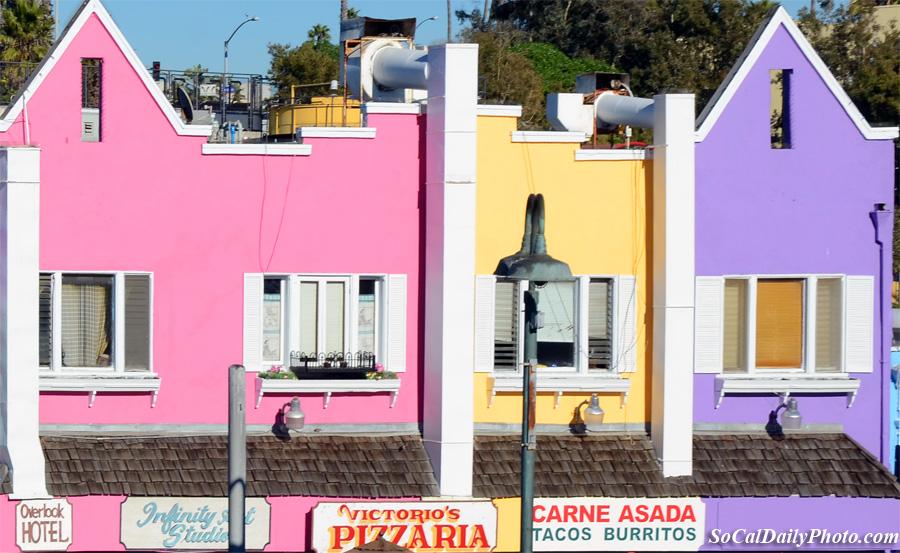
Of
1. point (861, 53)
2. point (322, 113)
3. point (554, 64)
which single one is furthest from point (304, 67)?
point (322, 113)

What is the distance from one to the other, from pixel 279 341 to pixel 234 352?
2.29ft

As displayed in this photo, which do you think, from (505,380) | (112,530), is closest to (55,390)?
(112,530)

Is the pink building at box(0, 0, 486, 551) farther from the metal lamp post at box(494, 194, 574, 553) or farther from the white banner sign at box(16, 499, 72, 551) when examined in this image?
the metal lamp post at box(494, 194, 574, 553)

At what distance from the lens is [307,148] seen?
18.6m

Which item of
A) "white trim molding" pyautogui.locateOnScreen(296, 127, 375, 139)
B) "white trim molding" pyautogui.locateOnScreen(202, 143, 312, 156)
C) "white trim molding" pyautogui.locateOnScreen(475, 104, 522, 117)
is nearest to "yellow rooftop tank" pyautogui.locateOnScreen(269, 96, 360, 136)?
"white trim molding" pyautogui.locateOnScreen(296, 127, 375, 139)

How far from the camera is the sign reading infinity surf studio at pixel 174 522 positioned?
691 inches

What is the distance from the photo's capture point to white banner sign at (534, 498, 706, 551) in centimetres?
1839

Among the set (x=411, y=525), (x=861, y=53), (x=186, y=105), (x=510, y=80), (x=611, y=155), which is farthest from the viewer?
(x=861, y=53)

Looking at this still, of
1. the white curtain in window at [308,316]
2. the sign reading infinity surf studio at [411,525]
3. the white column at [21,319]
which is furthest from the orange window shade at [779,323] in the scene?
the white column at [21,319]

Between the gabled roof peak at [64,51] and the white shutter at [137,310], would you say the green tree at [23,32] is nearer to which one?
the gabled roof peak at [64,51]

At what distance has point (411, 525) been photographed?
59.2 ft

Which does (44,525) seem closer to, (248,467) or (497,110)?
(248,467)

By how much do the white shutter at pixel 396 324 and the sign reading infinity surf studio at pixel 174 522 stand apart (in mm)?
2910

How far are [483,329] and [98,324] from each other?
5.55m
